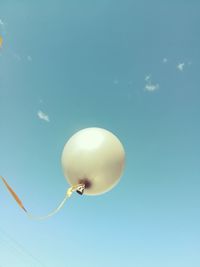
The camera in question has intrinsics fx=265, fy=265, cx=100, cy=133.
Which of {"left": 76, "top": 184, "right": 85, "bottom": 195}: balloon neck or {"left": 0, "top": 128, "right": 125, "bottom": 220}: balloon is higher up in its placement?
{"left": 0, "top": 128, "right": 125, "bottom": 220}: balloon

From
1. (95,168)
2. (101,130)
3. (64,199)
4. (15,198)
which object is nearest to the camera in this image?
(15,198)

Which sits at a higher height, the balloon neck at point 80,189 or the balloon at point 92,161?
the balloon at point 92,161

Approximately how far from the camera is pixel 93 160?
10.4 feet

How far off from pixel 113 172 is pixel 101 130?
567 millimetres

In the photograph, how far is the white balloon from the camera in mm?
3186

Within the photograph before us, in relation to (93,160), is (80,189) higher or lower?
lower

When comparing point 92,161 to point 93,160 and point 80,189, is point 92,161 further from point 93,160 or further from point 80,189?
point 80,189

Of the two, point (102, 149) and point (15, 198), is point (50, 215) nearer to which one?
point (15, 198)

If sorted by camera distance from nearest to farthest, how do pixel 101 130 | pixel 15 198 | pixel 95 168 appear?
pixel 15 198 < pixel 95 168 < pixel 101 130

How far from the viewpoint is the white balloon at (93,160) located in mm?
3186

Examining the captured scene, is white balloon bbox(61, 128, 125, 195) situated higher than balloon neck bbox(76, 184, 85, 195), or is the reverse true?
white balloon bbox(61, 128, 125, 195)

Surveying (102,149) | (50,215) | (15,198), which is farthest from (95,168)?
(15,198)

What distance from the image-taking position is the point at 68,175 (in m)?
3.33

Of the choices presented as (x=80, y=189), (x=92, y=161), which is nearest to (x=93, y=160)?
(x=92, y=161)
